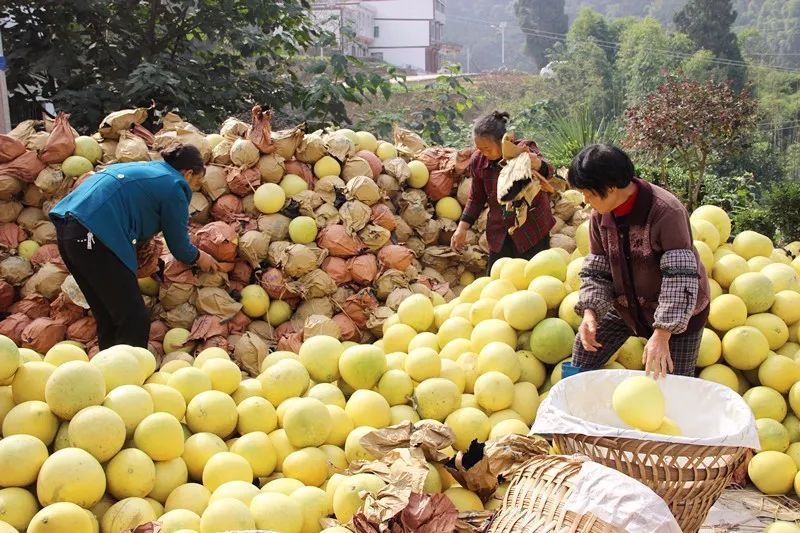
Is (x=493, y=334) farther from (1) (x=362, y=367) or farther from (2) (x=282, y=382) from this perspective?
(2) (x=282, y=382)

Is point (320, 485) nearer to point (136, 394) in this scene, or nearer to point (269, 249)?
point (136, 394)

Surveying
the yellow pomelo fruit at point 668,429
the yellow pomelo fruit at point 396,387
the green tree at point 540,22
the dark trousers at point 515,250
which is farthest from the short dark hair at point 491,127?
the green tree at point 540,22

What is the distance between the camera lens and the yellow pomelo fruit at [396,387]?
2932 millimetres

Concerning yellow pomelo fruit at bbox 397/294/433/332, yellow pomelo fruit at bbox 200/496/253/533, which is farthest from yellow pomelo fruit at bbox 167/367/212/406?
yellow pomelo fruit at bbox 397/294/433/332

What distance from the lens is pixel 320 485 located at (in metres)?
2.46

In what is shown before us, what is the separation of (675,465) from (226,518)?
1.27m

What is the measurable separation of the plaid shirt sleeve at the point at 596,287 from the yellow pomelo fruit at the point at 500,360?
14.9 inches

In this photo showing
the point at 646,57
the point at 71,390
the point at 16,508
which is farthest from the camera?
the point at 646,57

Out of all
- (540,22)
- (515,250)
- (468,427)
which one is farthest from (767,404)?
(540,22)

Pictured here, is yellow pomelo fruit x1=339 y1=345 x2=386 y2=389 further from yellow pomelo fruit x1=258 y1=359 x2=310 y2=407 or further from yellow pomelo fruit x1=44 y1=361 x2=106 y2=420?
yellow pomelo fruit x1=44 y1=361 x2=106 y2=420

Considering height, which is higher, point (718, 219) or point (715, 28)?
point (715, 28)

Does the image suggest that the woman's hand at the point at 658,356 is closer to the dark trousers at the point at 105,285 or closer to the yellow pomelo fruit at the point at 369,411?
the yellow pomelo fruit at the point at 369,411

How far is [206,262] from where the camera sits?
4449 mm

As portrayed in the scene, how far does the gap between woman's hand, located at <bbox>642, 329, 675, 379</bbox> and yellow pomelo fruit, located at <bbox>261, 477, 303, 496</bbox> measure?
1250 millimetres
